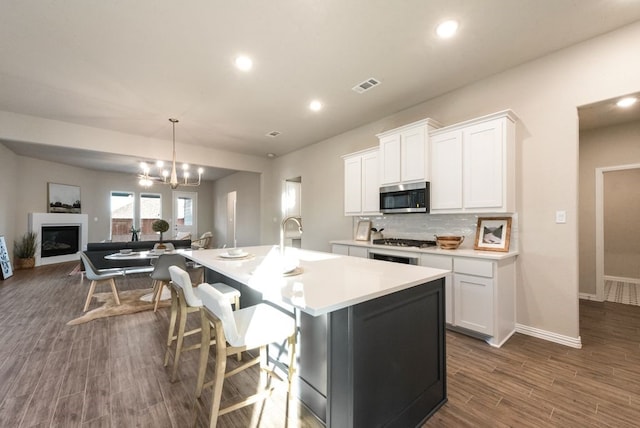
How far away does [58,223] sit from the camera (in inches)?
282

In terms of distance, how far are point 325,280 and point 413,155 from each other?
2.40 metres

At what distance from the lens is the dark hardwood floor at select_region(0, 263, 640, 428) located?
1604 millimetres

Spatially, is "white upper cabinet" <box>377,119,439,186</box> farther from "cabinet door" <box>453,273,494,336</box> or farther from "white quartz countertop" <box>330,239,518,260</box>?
"cabinet door" <box>453,273,494,336</box>

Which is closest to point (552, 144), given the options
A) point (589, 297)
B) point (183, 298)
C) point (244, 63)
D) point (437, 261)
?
point (437, 261)

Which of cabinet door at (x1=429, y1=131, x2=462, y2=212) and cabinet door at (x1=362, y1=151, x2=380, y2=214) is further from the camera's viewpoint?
cabinet door at (x1=362, y1=151, x2=380, y2=214)

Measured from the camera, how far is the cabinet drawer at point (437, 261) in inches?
109

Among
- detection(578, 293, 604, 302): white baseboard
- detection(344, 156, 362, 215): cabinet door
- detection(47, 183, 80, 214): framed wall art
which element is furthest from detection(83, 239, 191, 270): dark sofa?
detection(578, 293, 604, 302): white baseboard

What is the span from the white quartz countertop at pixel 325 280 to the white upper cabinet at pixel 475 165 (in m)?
1.45

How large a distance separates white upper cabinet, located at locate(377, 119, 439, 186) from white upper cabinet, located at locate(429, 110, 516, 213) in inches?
4.3

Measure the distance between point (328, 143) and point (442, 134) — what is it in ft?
8.53

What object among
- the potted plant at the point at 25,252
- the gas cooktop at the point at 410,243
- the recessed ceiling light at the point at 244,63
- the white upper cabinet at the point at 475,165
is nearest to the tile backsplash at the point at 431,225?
the gas cooktop at the point at 410,243

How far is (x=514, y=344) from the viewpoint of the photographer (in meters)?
2.53

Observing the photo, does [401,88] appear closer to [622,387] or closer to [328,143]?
[328,143]

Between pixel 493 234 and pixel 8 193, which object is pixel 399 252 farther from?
pixel 8 193
